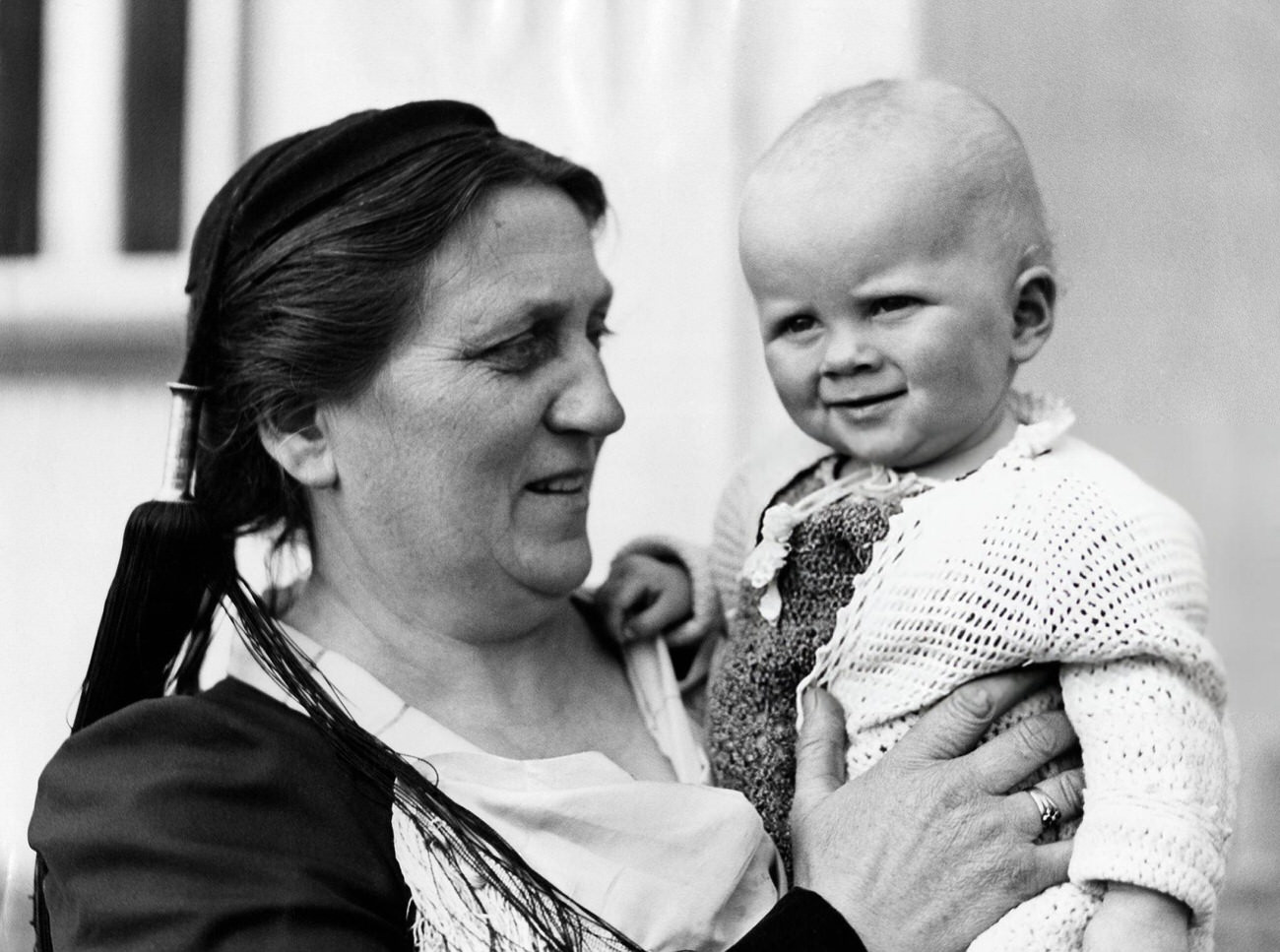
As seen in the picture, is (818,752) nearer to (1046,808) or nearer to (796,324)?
(1046,808)

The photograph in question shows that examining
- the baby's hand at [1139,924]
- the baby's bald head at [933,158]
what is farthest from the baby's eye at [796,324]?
the baby's hand at [1139,924]

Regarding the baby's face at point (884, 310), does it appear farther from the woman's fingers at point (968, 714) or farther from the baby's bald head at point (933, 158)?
the woman's fingers at point (968, 714)

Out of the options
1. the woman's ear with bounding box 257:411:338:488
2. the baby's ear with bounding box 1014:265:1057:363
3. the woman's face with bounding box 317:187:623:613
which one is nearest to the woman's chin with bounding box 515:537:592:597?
the woman's face with bounding box 317:187:623:613

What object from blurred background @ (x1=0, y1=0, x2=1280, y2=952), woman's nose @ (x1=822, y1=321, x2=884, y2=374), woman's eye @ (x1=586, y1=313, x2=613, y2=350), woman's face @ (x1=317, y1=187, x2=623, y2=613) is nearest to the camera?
woman's nose @ (x1=822, y1=321, x2=884, y2=374)

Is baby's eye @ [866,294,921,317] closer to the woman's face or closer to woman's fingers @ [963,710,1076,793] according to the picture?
the woman's face

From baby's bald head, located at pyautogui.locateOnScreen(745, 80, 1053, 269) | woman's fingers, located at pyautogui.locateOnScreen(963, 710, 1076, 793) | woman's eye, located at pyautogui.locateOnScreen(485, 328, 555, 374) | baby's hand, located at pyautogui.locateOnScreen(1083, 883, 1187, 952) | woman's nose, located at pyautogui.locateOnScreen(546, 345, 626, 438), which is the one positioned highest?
baby's bald head, located at pyautogui.locateOnScreen(745, 80, 1053, 269)

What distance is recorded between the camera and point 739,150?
283 cm

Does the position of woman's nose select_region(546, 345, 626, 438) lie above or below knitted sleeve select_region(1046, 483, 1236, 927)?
above

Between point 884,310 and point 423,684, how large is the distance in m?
0.72

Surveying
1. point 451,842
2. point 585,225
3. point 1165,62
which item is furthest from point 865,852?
point 1165,62

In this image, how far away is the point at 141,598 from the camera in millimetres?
1764

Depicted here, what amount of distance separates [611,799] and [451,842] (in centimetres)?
19

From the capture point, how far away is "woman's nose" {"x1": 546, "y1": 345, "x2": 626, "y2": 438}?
1833 millimetres

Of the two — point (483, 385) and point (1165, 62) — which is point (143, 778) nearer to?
point (483, 385)
